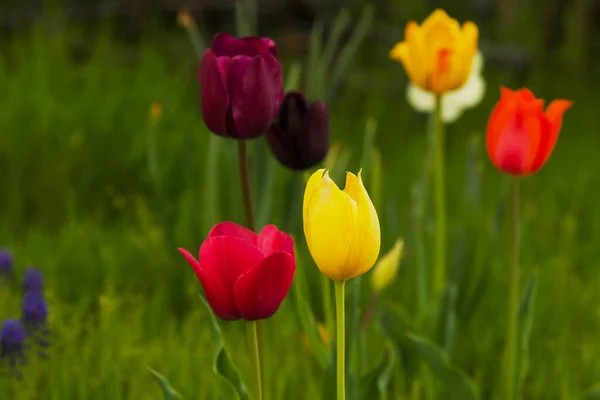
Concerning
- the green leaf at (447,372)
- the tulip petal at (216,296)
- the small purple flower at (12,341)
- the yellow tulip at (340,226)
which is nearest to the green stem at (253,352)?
the tulip petal at (216,296)

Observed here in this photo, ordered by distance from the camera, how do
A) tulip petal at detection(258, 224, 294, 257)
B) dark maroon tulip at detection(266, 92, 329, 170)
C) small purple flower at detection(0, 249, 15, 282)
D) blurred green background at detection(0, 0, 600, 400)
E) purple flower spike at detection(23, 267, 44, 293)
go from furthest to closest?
small purple flower at detection(0, 249, 15, 282)
blurred green background at detection(0, 0, 600, 400)
purple flower spike at detection(23, 267, 44, 293)
dark maroon tulip at detection(266, 92, 329, 170)
tulip petal at detection(258, 224, 294, 257)

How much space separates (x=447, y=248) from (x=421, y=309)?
59 cm

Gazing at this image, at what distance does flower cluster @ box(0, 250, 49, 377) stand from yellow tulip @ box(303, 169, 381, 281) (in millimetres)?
731

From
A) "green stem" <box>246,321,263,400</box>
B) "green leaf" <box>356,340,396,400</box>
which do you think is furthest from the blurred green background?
"green stem" <box>246,321,263,400</box>

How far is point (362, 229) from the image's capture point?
751 mm

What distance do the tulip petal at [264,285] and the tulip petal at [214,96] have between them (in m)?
0.29

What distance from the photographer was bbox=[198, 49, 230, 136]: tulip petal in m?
1.05

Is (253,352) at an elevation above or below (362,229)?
below

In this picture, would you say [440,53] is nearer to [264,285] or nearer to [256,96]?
[256,96]

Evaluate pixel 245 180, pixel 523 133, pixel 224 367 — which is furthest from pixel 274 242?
pixel 523 133

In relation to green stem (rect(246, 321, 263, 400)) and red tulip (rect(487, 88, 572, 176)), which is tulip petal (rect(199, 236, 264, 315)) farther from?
red tulip (rect(487, 88, 572, 176))

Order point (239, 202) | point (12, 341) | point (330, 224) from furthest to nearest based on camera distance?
point (239, 202)
point (12, 341)
point (330, 224)

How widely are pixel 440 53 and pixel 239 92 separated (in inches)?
16.6

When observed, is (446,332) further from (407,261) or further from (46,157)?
(46,157)
